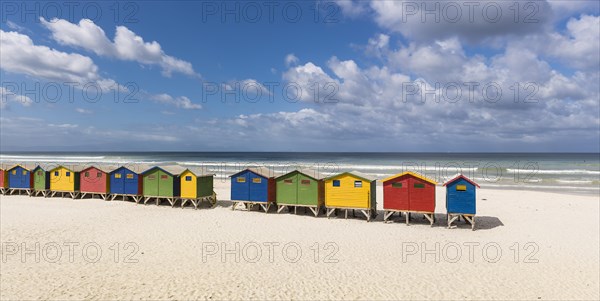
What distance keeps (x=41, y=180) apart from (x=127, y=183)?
29.3ft

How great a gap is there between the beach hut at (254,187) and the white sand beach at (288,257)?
1265 mm

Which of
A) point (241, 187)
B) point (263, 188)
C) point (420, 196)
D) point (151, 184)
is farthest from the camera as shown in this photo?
point (151, 184)

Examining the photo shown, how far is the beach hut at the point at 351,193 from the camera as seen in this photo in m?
20.4

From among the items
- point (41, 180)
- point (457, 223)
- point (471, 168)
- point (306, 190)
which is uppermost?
point (41, 180)

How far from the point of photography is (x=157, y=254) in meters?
13.5

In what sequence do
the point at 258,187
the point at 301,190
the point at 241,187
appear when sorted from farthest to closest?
1. the point at 241,187
2. the point at 258,187
3. the point at 301,190

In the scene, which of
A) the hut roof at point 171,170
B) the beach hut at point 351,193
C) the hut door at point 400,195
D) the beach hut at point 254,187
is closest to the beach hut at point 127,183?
the hut roof at point 171,170

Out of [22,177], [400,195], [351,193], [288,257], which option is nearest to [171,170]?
[351,193]

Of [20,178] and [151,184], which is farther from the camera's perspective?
[20,178]

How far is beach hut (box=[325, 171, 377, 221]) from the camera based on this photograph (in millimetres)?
20422

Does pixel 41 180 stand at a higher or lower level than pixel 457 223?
higher

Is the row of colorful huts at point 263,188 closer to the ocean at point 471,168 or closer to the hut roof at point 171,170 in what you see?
the hut roof at point 171,170

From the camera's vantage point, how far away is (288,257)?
44.3ft

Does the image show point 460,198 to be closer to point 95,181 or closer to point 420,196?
point 420,196
